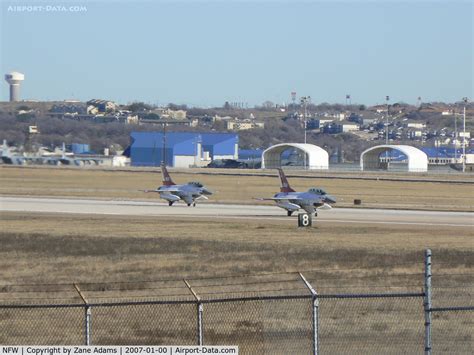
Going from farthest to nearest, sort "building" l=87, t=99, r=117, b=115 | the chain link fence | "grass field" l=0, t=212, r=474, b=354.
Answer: "building" l=87, t=99, r=117, b=115 < "grass field" l=0, t=212, r=474, b=354 < the chain link fence

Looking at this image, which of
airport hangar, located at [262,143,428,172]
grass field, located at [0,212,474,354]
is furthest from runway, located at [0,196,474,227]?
airport hangar, located at [262,143,428,172]

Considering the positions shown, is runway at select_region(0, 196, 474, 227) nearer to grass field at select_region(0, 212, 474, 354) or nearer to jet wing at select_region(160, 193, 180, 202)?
jet wing at select_region(160, 193, 180, 202)

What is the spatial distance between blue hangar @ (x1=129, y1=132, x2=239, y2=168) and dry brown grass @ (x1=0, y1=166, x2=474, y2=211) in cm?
2355

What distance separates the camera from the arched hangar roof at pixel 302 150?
144875 millimetres

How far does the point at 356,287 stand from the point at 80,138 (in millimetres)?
108313

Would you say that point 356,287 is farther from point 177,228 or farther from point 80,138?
point 80,138

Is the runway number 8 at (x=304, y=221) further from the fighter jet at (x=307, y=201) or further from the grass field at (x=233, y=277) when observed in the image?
the fighter jet at (x=307, y=201)

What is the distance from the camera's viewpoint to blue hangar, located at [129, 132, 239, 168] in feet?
507

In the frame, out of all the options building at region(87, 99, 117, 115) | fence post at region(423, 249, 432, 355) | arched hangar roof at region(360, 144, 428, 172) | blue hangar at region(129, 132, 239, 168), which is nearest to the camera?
fence post at region(423, 249, 432, 355)

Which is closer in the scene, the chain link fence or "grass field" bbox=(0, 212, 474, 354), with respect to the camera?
the chain link fence

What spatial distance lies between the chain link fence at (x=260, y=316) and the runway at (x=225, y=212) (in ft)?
100
